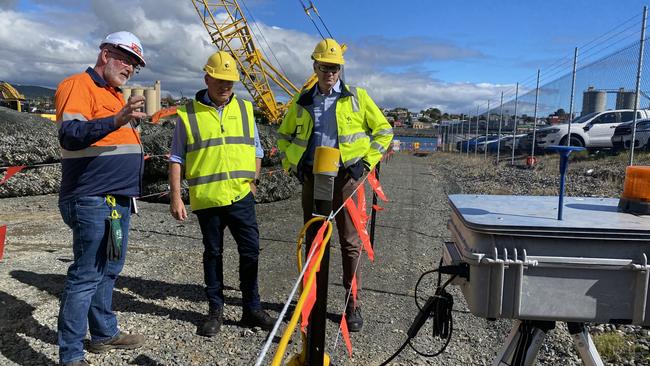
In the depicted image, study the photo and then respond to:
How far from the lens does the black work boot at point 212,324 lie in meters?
3.39

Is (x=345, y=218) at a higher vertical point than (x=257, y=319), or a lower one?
higher

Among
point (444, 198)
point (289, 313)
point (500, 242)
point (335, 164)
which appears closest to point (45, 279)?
point (289, 313)

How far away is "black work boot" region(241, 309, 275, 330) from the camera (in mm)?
3503

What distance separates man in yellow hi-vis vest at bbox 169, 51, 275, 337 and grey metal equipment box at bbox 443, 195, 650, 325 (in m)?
1.99

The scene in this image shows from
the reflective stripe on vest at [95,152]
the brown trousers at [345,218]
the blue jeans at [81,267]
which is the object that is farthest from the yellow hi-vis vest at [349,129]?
the blue jeans at [81,267]

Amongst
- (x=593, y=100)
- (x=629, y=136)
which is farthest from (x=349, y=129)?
(x=629, y=136)

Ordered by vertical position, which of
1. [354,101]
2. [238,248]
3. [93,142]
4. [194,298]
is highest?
[354,101]

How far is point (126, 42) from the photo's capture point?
112 inches

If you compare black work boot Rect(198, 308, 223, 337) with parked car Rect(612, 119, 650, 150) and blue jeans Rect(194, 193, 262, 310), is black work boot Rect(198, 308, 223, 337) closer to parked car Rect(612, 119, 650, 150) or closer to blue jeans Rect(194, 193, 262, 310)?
blue jeans Rect(194, 193, 262, 310)

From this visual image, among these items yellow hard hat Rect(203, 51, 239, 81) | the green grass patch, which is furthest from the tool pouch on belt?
the green grass patch

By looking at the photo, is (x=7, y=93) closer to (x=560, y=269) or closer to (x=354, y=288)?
(x=354, y=288)

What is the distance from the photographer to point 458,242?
2.12 metres

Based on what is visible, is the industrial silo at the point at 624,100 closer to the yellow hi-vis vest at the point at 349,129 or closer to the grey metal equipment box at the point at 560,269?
the yellow hi-vis vest at the point at 349,129

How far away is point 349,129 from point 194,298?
196 centimetres
